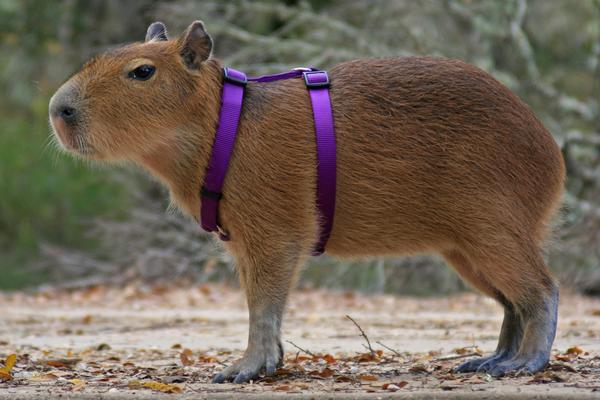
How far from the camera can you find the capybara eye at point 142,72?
14.5 feet

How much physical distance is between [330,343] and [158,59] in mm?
2441

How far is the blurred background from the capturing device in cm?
1082

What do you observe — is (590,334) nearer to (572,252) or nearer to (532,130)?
(532,130)

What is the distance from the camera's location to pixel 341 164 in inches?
175

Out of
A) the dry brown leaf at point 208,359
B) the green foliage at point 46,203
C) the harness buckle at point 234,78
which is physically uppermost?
the green foliage at point 46,203

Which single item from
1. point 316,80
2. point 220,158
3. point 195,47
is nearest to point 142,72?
point 195,47

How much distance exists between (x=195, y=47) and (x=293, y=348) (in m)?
2.22

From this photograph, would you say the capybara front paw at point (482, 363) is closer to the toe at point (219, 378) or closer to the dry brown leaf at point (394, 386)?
the dry brown leaf at point (394, 386)

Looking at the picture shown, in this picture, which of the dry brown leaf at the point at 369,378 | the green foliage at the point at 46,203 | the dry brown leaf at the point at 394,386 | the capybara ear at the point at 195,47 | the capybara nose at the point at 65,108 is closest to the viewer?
the dry brown leaf at the point at 394,386

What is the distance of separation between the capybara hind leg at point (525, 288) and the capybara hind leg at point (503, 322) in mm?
120

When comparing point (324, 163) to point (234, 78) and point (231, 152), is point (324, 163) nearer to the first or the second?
point (231, 152)

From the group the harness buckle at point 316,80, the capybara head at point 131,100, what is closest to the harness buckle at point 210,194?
the capybara head at point 131,100

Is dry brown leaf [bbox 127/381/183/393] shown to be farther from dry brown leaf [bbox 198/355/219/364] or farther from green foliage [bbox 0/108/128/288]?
green foliage [bbox 0/108/128/288]

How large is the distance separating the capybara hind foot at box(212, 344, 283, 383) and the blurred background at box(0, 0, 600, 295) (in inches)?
212
